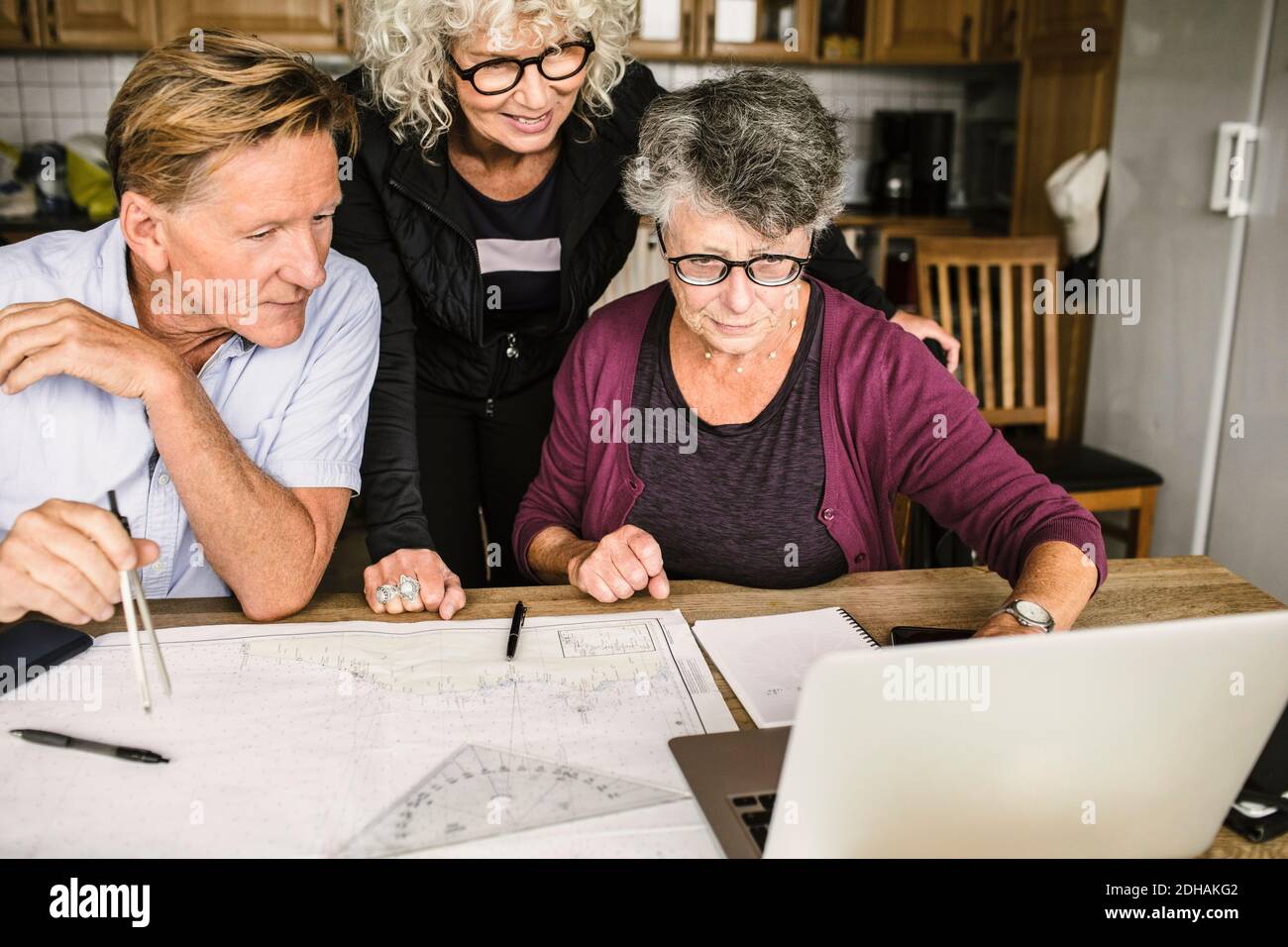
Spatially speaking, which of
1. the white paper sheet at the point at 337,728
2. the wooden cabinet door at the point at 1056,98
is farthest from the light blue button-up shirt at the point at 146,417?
the wooden cabinet door at the point at 1056,98

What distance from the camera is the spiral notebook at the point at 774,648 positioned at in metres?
1.06

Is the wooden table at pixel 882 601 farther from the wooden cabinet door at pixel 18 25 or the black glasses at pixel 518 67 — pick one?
the wooden cabinet door at pixel 18 25

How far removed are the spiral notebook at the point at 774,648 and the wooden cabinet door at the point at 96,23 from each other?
3.52 m

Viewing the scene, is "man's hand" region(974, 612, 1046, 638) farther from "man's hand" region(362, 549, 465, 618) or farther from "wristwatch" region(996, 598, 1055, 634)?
"man's hand" region(362, 549, 465, 618)

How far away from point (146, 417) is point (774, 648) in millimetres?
785

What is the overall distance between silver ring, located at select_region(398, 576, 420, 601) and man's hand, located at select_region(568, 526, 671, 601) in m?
0.19

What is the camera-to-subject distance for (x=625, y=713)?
103 centimetres

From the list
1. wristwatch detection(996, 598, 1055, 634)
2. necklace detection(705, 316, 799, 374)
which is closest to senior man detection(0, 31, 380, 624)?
necklace detection(705, 316, 799, 374)

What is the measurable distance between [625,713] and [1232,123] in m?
2.28

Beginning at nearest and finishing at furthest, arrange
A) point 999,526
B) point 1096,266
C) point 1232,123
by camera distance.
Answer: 1. point 999,526
2. point 1232,123
3. point 1096,266

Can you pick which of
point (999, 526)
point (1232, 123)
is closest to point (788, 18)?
point (1232, 123)

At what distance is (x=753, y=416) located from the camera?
1532mm
